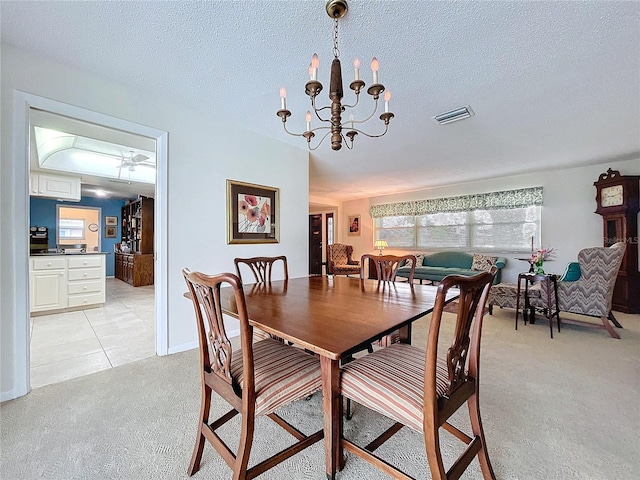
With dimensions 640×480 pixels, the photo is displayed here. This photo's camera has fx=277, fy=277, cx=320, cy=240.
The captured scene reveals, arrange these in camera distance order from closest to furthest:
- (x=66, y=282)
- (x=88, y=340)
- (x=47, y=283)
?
(x=88, y=340), (x=47, y=283), (x=66, y=282)

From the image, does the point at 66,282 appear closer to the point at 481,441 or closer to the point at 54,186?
the point at 54,186

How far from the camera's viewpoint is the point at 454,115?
271 centimetres

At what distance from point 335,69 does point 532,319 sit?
3811 millimetres

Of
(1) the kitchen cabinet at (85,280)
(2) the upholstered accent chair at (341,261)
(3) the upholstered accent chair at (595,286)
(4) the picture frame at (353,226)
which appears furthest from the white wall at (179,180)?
(4) the picture frame at (353,226)

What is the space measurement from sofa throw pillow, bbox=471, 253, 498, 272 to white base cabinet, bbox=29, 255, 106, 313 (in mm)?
6483

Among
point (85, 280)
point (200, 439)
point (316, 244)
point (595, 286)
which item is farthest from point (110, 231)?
point (595, 286)

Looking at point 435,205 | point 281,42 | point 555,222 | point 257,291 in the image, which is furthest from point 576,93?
point 435,205

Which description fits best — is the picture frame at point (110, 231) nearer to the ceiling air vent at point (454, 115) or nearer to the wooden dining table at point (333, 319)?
the wooden dining table at point (333, 319)

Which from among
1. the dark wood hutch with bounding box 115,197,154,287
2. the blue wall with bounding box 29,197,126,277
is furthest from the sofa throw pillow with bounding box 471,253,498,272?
the blue wall with bounding box 29,197,126,277

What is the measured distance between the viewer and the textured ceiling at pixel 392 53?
150 centimetres

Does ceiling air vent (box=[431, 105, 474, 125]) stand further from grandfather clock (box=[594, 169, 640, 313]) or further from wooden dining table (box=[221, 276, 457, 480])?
grandfather clock (box=[594, 169, 640, 313])

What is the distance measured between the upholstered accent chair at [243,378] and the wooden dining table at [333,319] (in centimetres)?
11

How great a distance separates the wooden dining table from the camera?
98 centimetres

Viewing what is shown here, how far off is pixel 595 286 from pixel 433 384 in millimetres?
3345
